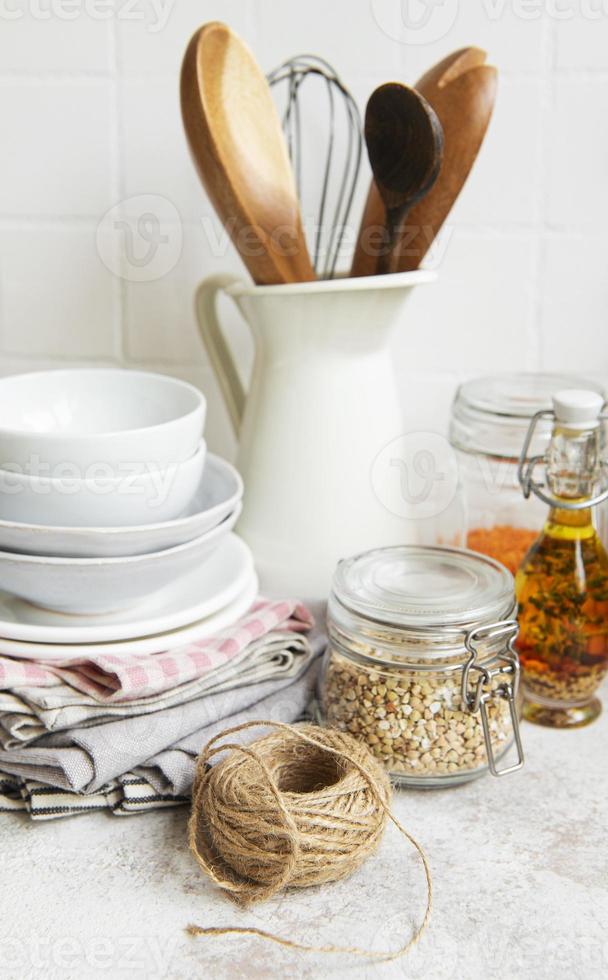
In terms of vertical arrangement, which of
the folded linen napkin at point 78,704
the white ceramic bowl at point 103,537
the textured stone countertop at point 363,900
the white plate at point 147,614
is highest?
the white ceramic bowl at point 103,537

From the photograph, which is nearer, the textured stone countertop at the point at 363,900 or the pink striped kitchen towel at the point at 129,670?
the textured stone countertop at the point at 363,900

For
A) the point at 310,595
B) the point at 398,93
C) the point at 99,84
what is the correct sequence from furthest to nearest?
the point at 99,84 → the point at 310,595 → the point at 398,93

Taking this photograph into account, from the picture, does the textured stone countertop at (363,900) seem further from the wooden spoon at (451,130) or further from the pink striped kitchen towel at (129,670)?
the wooden spoon at (451,130)

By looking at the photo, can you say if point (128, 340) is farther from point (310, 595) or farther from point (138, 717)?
point (138, 717)

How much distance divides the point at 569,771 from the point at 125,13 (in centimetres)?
72

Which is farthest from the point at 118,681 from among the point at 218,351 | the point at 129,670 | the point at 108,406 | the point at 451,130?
the point at 451,130

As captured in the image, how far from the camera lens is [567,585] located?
72cm

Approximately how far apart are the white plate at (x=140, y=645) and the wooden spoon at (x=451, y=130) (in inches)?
11.4

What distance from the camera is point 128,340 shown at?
3.23ft

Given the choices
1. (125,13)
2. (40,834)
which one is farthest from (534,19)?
(40,834)

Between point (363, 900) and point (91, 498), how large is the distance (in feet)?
0.96

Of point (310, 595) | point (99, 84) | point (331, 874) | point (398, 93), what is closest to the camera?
point (331, 874)

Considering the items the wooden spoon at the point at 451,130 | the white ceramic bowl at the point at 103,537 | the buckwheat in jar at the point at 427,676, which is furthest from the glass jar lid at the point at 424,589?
the wooden spoon at the point at 451,130

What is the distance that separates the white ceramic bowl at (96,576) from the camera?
0.65 metres
